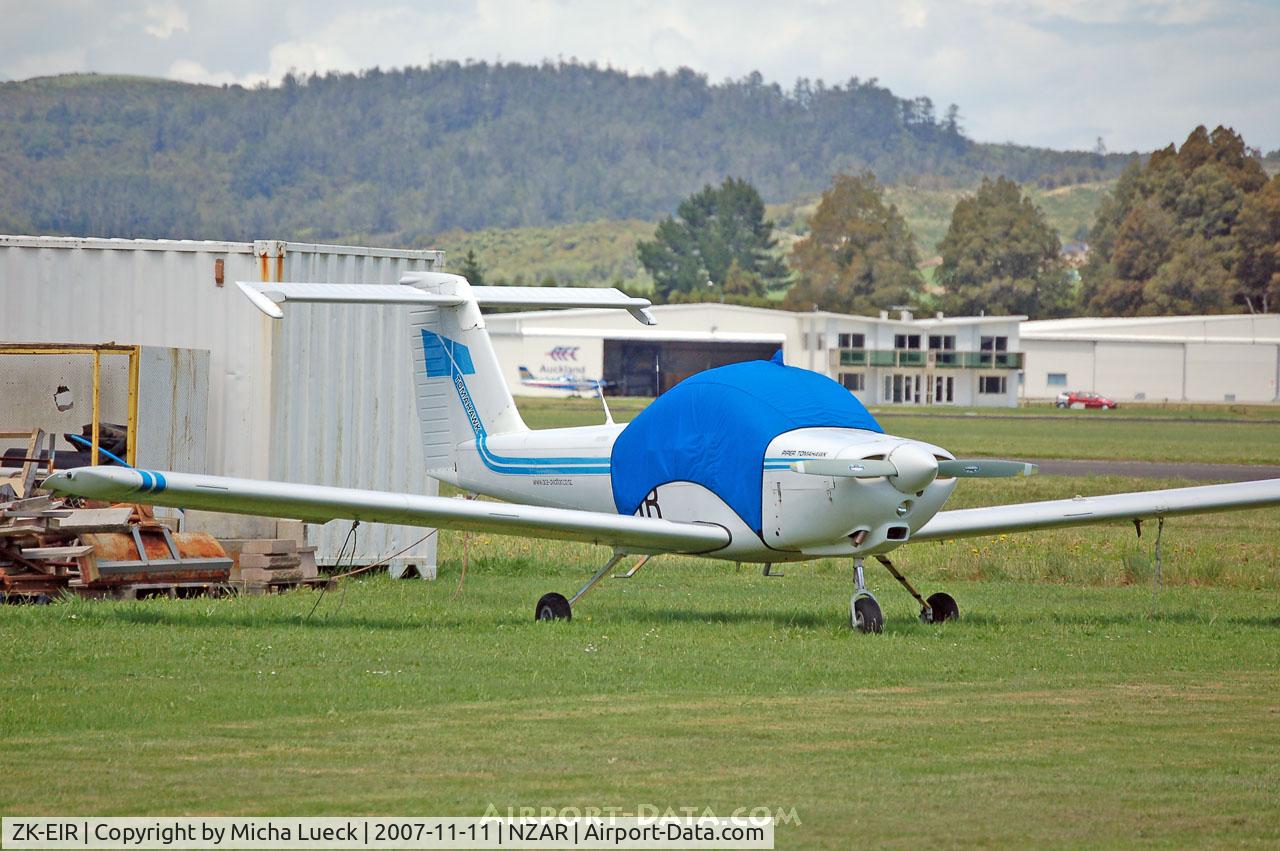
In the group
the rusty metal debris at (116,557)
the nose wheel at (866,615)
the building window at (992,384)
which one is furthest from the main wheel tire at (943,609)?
the building window at (992,384)

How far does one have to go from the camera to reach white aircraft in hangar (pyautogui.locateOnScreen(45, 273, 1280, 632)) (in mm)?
12906

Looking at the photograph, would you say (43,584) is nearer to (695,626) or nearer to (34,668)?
(34,668)

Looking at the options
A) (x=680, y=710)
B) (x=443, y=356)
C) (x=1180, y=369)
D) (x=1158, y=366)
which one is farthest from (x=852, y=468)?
(x=1180, y=369)

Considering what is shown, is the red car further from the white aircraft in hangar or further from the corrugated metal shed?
the white aircraft in hangar

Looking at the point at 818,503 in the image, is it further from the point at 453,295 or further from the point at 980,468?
the point at 453,295

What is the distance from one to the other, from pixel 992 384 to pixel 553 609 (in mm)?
109788

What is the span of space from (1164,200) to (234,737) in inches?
6860

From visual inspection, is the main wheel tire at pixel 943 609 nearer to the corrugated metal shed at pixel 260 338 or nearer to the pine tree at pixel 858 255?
the corrugated metal shed at pixel 260 338

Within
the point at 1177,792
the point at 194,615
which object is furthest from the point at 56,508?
the point at 1177,792

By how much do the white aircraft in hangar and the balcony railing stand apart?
106091 millimetres

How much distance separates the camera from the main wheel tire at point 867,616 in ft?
44.0

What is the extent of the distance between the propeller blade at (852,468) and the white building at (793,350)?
10472cm

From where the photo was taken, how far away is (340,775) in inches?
310

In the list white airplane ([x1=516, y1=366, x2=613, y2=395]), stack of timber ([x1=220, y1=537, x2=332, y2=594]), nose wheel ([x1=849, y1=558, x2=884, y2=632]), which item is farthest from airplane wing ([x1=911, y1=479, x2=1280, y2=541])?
white airplane ([x1=516, y1=366, x2=613, y2=395])
